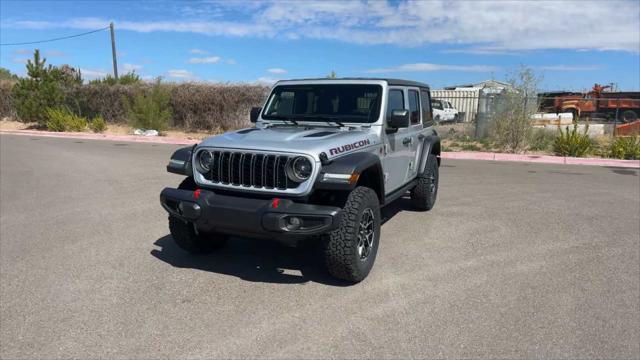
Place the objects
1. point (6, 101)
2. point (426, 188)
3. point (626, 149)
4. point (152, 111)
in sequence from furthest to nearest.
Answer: point (6, 101) < point (152, 111) < point (626, 149) < point (426, 188)

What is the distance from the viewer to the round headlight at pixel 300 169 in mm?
4070

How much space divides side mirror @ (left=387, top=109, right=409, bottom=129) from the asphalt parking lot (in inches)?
52.1

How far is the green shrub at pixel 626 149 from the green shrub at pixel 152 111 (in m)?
16.3

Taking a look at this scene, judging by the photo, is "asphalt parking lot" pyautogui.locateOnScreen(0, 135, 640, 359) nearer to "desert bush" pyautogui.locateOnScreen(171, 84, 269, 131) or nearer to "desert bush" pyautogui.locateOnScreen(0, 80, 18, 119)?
"desert bush" pyautogui.locateOnScreen(171, 84, 269, 131)

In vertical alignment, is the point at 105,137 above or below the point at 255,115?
below

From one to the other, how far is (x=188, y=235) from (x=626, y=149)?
1314 centimetres

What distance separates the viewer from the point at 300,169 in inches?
161

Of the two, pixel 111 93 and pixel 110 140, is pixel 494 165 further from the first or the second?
pixel 111 93

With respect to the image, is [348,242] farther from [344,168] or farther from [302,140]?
[302,140]

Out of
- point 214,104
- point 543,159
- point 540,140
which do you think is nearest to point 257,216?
point 543,159

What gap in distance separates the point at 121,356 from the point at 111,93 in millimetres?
23789

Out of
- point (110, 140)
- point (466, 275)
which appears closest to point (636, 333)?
point (466, 275)

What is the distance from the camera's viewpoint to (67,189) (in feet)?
28.6

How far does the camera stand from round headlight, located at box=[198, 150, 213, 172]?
444 centimetres
